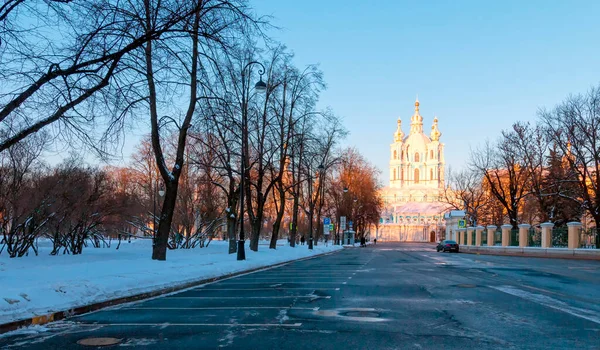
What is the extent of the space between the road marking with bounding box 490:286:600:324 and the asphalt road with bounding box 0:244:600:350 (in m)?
0.02

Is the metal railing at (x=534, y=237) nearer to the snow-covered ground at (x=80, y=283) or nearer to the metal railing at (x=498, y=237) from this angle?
the metal railing at (x=498, y=237)

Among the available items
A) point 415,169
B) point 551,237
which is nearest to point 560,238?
point 551,237

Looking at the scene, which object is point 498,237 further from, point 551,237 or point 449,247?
point 551,237

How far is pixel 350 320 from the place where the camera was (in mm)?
9555

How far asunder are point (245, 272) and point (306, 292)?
32.1 ft

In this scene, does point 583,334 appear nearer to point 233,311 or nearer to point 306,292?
point 233,311

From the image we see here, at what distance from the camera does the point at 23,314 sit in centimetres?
972

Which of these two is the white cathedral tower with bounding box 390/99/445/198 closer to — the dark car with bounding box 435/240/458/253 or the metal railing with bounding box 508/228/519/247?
the dark car with bounding box 435/240/458/253

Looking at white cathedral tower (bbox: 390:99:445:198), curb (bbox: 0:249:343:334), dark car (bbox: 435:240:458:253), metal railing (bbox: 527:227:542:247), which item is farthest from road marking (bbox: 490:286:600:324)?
white cathedral tower (bbox: 390:99:445:198)

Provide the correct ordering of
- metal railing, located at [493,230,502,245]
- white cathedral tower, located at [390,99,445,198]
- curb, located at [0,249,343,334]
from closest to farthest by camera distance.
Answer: curb, located at [0,249,343,334]
metal railing, located at [493,230,502,245]
white cathedral tower, located at [390,99,445,198]

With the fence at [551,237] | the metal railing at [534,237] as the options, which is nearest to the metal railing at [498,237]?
the fence at [551,237]

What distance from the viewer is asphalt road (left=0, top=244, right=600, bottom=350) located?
773cm

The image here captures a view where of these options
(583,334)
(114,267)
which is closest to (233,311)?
(583,334)

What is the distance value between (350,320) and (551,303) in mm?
4836
